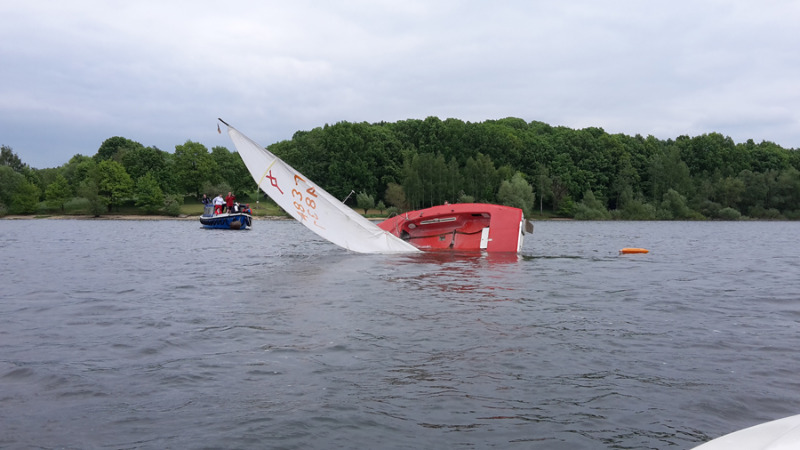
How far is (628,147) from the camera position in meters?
104

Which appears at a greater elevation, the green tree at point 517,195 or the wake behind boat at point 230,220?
the green tree at point 517,195

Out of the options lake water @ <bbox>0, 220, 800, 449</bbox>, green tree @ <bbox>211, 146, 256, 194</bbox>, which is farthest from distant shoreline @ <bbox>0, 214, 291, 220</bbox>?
lake water @ <bbox>0, 220, 800, 449</bbox>

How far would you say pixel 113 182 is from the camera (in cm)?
8812

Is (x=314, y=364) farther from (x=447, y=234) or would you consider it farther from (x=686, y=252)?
(x=686, y=252)

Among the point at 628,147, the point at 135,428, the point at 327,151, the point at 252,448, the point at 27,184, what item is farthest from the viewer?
the point at 628,147

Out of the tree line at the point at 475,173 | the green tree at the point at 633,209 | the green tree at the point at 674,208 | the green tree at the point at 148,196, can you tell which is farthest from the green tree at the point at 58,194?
the green tree at the point at 674,208

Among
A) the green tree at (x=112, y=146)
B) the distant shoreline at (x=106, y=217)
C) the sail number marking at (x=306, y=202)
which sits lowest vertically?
the distant shoreline at (x=106, y=217)

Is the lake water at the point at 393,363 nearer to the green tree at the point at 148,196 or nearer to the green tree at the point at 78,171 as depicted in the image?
the green tree at the point at 148,196

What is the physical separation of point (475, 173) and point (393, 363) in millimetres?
86164

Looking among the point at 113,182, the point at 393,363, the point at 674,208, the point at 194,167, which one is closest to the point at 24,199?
the point at 113,182

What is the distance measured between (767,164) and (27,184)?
11857cm

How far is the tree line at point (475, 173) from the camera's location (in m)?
86.5

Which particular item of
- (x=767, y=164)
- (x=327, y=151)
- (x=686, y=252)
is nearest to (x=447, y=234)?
(x=686, y=252)

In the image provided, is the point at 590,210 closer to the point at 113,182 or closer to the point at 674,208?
the point at 674,208
